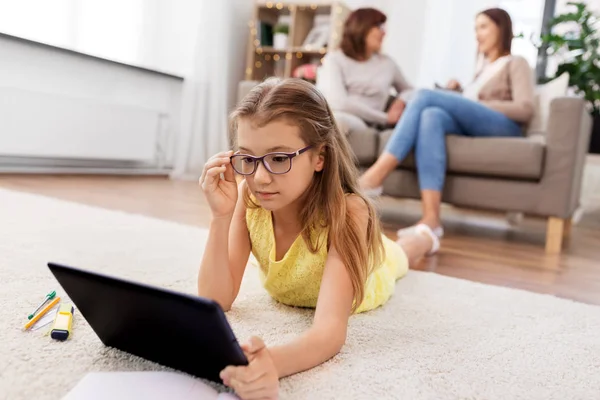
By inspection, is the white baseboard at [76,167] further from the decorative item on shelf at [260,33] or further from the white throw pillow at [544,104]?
the white throw pillow at [544,104]

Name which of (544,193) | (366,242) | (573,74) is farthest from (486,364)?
(573,74)

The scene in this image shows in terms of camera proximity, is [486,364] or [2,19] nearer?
[486,364]

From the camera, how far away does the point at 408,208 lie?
333 cm

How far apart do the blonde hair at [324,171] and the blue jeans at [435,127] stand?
122 centimetres

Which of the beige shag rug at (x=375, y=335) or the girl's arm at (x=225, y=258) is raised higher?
the girl's arm at (x=225, y=258)

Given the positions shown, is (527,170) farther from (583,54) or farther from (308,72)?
(308,72)

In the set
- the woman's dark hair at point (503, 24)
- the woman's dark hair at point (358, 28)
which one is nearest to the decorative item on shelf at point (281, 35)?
the woman's dark hair at point (358, 28)

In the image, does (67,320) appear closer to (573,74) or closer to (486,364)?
(486,364)

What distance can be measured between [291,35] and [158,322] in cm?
352

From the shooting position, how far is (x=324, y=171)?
34.6 inches

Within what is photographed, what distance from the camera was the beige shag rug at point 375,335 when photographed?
26.8 inches

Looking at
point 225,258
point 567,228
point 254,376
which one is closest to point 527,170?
point 567,228

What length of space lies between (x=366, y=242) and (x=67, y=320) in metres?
0.47

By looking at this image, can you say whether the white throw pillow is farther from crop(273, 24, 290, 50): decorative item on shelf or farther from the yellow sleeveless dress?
crop(273, 24, 290, 50): decorative item on shelf
